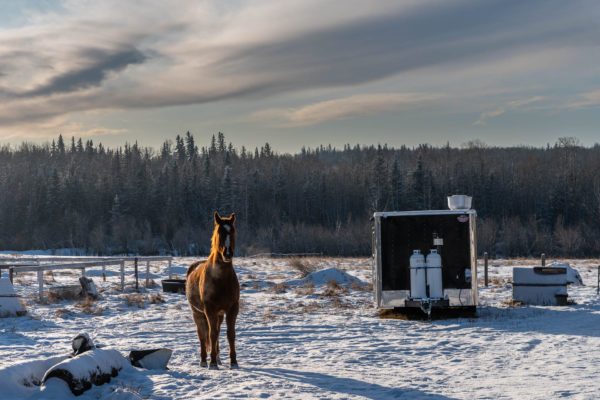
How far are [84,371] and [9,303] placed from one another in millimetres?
7023

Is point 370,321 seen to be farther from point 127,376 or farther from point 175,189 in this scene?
point 175,189

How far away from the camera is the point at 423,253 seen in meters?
13.3

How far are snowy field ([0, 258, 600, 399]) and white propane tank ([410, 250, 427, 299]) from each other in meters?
0.73

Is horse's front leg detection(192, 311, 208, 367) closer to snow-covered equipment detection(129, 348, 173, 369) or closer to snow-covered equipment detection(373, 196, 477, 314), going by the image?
snow-covered equipment detection(129, 348, 173, 369)

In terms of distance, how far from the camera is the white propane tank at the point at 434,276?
12578 mm

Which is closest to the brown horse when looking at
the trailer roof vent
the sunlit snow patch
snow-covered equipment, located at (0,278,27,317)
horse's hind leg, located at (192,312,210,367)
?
horse's hind leg, located at (192,312,210,367)

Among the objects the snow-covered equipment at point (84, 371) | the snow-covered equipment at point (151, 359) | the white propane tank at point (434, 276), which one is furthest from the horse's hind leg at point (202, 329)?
the white propane tank at point (434, 276)

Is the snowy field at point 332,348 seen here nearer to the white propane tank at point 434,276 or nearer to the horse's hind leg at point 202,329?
the horse's hind leg at point 202,329

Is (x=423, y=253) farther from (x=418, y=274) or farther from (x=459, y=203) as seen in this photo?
(x=459, y=203)

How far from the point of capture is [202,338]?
28.0 ft

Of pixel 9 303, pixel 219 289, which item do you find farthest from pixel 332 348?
pixel 9 303

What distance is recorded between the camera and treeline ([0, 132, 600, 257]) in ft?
244

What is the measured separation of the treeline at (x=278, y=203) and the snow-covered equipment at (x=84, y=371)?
58.7m

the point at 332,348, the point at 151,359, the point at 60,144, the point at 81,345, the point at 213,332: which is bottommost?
the point at 332,348
